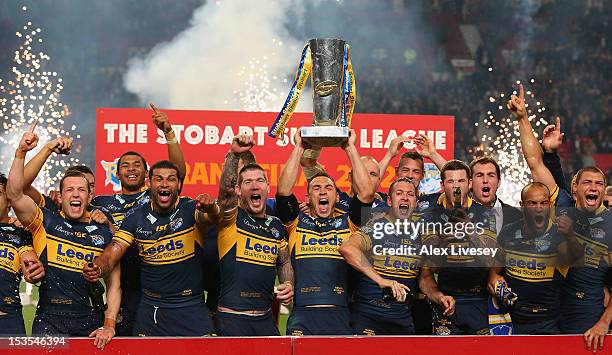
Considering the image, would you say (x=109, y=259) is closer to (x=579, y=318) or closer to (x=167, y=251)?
(x=167, y=251)

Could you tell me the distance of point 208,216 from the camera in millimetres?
6023

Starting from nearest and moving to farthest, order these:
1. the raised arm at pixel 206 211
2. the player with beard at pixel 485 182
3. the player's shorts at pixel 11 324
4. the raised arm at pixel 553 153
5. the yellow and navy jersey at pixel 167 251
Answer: the raised arm at pixel 206 211, the player's shorts at pixel 11 324, the yellow and navy jersey at pixel 167 251, the player with beard at pixel 485 182, the raised arm at pixel 553 153

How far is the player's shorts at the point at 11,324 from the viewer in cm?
596

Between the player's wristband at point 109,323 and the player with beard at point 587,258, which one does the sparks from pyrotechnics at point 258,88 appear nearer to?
the player with beard at point 587,258

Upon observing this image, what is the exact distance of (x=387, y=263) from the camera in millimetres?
6145

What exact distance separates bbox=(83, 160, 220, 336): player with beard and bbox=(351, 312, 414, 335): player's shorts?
3.29 feet

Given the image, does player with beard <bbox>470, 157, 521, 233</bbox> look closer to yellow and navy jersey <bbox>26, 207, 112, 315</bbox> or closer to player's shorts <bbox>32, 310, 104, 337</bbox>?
yellow and navy jersey <bbox>26, 207, 112, 315</bbox>

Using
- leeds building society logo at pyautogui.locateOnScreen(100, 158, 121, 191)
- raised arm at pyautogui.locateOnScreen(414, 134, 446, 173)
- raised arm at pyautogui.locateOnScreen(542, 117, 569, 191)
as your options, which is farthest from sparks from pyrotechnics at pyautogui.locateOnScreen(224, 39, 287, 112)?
raised arm at pyautogui.locateOnScreen(542, 117, 569, 191)

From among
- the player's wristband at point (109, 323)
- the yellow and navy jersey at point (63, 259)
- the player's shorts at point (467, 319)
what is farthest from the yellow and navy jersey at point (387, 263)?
the yellow and navy jersey at point (63, 259)

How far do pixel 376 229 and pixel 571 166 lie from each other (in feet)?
48.7

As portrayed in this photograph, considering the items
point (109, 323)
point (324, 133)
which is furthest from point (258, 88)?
point (109, 323)

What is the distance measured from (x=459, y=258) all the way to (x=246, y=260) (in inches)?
56.1

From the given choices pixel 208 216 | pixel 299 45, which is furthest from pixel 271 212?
pixel 299 45

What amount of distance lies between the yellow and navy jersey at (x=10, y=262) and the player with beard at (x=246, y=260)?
1.32 m
